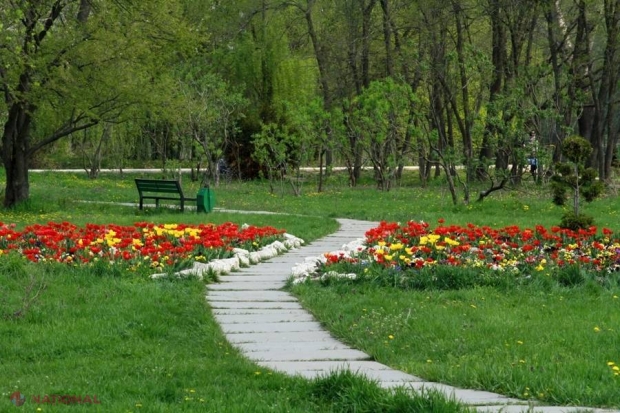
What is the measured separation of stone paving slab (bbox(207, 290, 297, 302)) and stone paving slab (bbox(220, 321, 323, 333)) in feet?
3.89

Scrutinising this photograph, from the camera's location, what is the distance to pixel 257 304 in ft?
29.7

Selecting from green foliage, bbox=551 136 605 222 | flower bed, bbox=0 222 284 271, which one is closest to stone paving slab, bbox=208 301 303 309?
flower bed, bbox=0 222 284 271

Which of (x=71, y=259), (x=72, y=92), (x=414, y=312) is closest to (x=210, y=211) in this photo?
(x=72, y=92)

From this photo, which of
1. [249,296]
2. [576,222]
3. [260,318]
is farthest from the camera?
[576,222]

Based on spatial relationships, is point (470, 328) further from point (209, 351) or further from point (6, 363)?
point (6, 363)

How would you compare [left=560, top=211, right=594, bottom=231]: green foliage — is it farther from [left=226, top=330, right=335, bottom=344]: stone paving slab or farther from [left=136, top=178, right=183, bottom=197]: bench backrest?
[left=136, top=178, right=183, bottom=197]: bench backrest

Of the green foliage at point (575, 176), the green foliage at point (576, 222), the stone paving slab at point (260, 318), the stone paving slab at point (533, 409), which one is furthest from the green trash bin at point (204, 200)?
the stone paving slab at point (533, 409)

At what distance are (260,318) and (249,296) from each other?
1.11m

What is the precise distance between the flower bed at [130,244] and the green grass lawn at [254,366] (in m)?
0.59

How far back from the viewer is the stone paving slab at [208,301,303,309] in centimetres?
894

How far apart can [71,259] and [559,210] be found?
1217cm

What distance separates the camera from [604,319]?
7875mm

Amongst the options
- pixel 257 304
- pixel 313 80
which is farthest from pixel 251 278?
pixel 313 80

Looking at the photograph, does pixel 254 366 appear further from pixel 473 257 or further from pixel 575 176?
pixel 575 176
